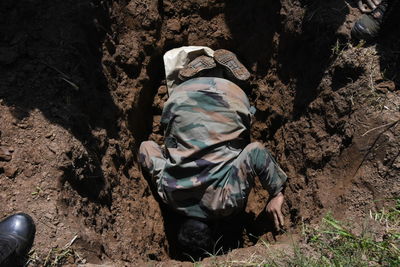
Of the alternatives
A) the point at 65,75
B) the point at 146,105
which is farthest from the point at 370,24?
the point at 65,75

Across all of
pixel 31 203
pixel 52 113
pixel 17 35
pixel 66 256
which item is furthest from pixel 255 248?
pixel 17 35

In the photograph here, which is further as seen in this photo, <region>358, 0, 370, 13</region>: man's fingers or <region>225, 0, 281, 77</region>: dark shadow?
<region>225, 0, 281, 77</region>: dark shadow

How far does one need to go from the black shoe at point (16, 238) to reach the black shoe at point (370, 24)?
257 centimetres

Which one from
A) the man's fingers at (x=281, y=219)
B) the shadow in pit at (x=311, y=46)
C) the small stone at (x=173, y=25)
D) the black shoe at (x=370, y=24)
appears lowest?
the man's fingers at (x=281, y=219)

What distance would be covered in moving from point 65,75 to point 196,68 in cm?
110

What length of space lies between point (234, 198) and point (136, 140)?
105 centimetres

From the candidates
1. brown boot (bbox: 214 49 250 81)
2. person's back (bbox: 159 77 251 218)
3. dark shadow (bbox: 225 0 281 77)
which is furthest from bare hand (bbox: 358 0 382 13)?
person's back (bbox: 159 77 251 218)

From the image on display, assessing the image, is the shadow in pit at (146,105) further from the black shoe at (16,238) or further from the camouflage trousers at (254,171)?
the black shoe at (16,238)

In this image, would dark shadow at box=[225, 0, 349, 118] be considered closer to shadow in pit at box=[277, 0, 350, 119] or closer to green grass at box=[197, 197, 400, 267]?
shadow in pit at box=[277, 0, 350, 119]

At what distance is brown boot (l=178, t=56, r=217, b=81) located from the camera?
3.94 metres

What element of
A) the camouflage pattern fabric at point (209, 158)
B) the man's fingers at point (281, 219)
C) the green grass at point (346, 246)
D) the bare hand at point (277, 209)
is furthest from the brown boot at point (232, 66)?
the green grass at point (346, 246)

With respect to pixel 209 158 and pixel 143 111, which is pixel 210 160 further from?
pixel 143 111

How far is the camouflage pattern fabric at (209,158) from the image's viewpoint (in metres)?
3.45

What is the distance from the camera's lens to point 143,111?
164 inches
